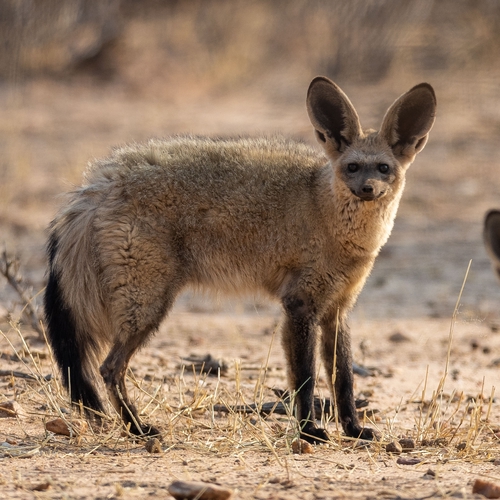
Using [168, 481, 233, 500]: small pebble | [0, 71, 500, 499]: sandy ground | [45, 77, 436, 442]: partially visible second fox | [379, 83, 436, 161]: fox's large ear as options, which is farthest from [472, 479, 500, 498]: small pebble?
[379, 83, 436, 161]: fox's large ear

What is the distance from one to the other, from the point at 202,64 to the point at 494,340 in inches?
460

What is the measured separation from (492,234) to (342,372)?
1586mm

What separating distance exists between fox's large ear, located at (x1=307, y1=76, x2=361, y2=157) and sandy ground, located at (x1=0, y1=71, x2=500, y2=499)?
3.97 ft

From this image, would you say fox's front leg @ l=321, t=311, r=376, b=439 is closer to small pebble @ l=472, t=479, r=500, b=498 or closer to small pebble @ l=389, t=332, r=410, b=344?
small pebble @ l=472, t=479, r=500, b=498

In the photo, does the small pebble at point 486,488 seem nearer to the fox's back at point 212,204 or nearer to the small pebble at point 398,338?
the fox's back at point 212,204

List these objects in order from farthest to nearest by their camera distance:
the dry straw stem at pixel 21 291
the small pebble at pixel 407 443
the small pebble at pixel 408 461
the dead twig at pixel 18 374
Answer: the dry straw stem at pixel 21 291 → the dead twig at pixel 18 374 → the small pebble at pixel 407 443 → the small pebble at pixel 408 461

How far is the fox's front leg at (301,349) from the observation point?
5082mm

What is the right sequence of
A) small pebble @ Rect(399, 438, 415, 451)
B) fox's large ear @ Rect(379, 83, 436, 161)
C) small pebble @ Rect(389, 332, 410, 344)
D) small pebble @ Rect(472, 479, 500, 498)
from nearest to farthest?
small pebble @ Rect(472, 479, 500, 498), small pebble @ Rect(399, 438, 415, 451), fox's large ear @ Rect(379, 83, 436, 161), small pebble @ Rect(389, 332, 410, 344)

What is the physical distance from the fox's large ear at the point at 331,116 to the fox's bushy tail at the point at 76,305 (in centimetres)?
147

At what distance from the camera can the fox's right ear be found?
13.3 ft

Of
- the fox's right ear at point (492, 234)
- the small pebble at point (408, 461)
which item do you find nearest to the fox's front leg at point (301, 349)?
the small pebble at point (408, 461)

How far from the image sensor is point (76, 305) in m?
4.99

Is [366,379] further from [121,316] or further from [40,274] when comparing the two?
[40,274]

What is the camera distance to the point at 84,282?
4.97 m
